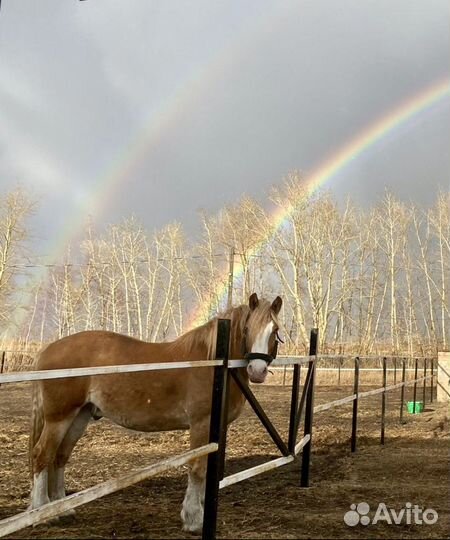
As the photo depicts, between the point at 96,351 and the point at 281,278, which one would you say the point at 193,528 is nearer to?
the point at 96,351

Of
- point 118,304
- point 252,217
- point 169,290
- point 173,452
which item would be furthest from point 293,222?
point 173,452

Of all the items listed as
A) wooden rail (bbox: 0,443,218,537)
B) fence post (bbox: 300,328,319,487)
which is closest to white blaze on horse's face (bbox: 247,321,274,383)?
wooden rail (bbox: 0,443,218,537)

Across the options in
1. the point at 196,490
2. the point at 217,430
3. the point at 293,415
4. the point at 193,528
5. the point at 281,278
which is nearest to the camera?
the point at 217,430

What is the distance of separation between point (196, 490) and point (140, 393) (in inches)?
32.9

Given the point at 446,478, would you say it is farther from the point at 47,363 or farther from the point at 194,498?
the point at 47,363

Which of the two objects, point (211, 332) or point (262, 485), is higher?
point (211, 332)

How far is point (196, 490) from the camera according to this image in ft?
11.6

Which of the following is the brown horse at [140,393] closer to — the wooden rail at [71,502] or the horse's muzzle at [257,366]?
the horse's muzzle at [257,366]

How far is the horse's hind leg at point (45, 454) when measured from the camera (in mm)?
3729

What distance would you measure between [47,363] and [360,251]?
32543mm

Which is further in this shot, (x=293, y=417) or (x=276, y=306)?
(x=293, y=417)

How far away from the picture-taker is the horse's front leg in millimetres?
3482

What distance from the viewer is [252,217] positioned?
3356 cm

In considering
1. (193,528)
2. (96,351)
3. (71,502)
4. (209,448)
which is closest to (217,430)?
(209,448)
